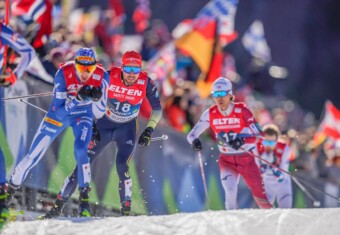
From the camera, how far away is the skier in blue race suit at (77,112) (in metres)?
10.8

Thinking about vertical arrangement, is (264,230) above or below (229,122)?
below

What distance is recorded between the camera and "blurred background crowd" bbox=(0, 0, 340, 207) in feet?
47.4

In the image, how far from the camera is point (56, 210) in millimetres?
11133

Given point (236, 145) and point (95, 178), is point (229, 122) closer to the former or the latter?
point (236, 145)

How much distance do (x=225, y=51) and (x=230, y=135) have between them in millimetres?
8467

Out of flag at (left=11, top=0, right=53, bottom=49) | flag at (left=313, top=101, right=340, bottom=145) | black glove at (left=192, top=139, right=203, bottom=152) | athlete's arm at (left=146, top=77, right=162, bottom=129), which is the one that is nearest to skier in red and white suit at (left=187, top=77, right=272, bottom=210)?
black glove at (left=192, top=139, right=203, bottom=152)

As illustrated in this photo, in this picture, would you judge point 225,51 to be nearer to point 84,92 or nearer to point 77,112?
point 77,112

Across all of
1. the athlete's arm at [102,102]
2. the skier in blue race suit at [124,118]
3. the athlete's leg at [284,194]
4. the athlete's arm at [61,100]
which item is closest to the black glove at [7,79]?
the athlete's arm at [61,100]

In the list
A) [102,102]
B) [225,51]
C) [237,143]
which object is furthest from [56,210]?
[225,51]

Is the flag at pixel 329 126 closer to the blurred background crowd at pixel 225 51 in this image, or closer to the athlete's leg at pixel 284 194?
the blurred background crowd at pixel 225 51

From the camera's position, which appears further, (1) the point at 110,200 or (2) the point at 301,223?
(1) the point at 110,200

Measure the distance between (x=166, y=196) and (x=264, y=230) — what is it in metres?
4.91

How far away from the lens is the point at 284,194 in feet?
52.3

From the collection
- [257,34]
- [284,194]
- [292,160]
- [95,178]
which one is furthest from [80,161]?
[257,34]
